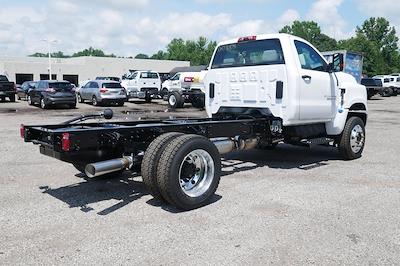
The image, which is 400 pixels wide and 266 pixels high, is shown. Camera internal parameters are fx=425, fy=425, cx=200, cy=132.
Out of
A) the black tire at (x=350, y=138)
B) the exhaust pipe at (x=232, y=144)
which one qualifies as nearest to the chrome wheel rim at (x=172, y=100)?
the black tire at (x=350, y=138)

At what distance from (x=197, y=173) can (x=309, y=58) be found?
3.32m

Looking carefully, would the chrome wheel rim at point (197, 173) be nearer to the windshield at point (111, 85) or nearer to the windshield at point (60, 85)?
the windshield at point (60, 85)

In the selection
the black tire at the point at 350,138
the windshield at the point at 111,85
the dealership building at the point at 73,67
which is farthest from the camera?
the dealership building at the point at 73,67

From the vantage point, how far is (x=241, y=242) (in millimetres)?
4145

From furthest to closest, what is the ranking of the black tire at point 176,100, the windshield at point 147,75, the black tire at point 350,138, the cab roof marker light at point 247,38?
the windshield at point 147,75, the black tire at point 176,100, the black tire at point 350,138, the cab roof marker light at point 247,38

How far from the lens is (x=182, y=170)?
17.3 feet

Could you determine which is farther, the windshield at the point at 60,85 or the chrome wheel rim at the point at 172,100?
the chrome wheel rim at the point at 172,100

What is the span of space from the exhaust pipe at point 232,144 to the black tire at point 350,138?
2014 millimetres

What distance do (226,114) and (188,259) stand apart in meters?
4.43

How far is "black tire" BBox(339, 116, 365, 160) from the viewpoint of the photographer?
809 centimetres

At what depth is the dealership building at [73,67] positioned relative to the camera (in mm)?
60625

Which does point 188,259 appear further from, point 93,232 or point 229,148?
point 229,148

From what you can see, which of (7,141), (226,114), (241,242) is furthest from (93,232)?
(7,141)

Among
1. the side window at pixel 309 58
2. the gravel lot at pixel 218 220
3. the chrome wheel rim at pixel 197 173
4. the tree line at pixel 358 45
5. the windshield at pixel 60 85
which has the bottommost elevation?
the gravel lot at pixel 218 220
